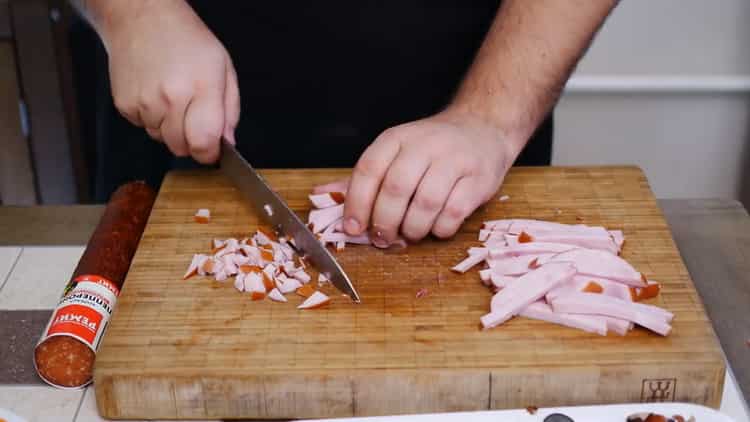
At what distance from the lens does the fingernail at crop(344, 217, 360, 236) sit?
1.55 metres

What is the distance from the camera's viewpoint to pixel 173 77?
64.0 inches

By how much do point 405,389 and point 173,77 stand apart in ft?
2.43

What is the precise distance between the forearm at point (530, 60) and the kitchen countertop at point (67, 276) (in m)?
0.40

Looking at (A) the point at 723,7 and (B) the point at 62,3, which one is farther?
(A) the point at 723,7

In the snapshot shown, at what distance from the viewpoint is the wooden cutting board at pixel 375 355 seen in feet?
4.18

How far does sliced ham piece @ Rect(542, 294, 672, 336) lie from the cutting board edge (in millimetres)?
74

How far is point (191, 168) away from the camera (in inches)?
79.9

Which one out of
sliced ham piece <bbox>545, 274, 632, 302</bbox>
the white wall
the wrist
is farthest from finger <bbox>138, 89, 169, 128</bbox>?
the white wall

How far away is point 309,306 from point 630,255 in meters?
0.58

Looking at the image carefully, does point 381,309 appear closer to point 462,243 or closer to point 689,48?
point 462,243

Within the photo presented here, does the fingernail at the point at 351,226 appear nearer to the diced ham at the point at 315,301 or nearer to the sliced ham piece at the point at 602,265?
the diced ham at the point at 315,301

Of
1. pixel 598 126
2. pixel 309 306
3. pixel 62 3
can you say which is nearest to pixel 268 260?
pixel 309 306

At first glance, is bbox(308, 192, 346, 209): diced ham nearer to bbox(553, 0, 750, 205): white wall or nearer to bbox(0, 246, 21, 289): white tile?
bbox(0, 246, 21, 289): white tile

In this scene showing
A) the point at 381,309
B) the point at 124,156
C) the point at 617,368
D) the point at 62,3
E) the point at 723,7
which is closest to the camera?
the point at 617,368
